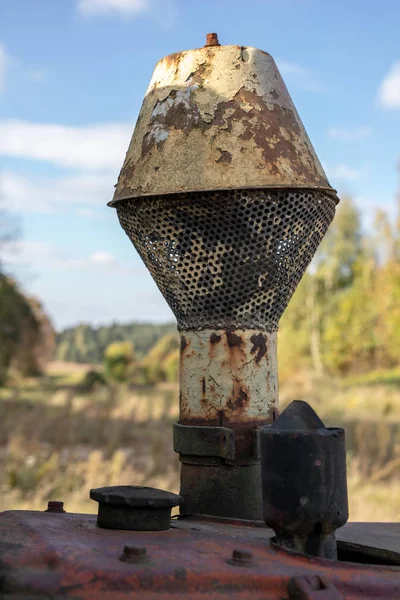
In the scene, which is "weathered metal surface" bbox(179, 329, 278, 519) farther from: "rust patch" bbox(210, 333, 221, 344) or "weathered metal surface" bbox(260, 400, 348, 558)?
"weathered metal surface" bbox(260, 400, 348, 558)

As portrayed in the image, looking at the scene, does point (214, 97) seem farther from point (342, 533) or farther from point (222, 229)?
point (342, 533)

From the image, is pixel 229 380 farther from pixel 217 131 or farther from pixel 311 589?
pixel 311 589

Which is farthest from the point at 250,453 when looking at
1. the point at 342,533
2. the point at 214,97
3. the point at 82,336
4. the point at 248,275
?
the point at 82,336

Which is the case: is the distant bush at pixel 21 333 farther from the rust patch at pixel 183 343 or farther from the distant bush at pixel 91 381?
the rust patch at pixel 183 343

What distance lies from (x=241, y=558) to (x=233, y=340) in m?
1.17

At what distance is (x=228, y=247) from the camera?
134 inches

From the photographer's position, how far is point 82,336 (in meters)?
87.4

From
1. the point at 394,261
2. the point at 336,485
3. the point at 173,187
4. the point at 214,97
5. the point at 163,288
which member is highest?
the point at 394,261

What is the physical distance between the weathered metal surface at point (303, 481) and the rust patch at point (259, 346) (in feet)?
2.54

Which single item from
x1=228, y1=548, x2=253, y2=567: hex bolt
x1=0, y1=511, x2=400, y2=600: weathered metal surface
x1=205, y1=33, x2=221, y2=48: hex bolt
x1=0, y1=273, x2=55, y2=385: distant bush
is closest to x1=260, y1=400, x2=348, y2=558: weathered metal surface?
x1=0, y1=511, x2=400, y2=600: weathered metal surface

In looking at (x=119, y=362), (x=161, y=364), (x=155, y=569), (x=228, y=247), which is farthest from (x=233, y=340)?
(x=119, y=362)

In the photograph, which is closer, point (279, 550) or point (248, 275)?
point (279, 550)

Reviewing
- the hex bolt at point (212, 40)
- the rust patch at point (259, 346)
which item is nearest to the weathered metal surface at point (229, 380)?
the rust patch at point (259, 346)

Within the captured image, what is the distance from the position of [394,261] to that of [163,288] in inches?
1376
